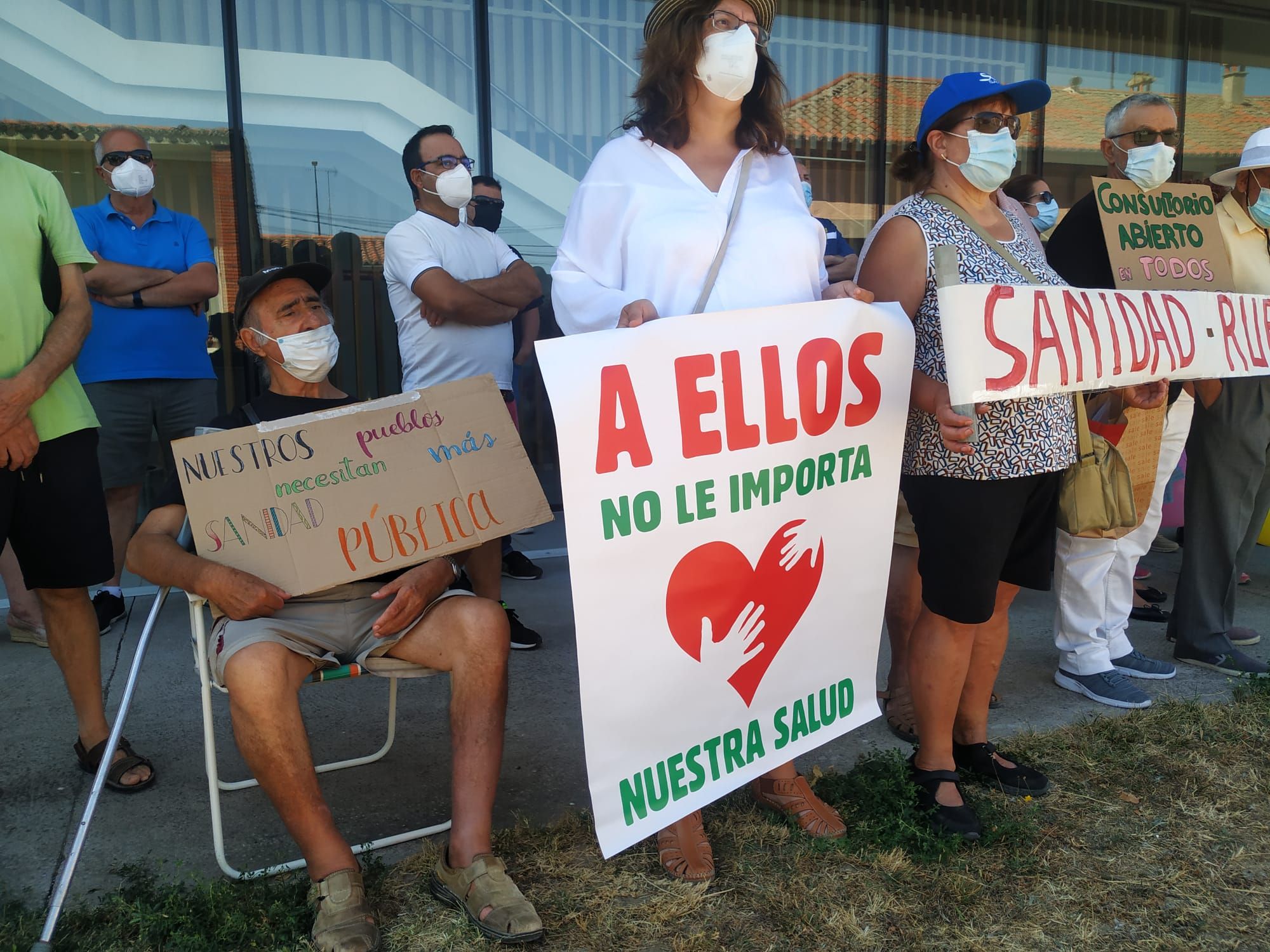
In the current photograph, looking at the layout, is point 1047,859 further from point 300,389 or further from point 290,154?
point 290,154

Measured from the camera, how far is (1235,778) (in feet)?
10.2

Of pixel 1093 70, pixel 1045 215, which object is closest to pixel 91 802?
pixel 1045 215

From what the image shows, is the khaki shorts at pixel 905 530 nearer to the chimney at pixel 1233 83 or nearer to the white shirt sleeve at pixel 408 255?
the white shirt sleeve at pixel 408 255

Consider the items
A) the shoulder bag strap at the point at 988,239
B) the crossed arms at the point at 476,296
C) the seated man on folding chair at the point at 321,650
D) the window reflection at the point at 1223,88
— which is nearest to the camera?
the seated man on folding chair at the point at 321,650

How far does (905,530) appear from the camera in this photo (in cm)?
350

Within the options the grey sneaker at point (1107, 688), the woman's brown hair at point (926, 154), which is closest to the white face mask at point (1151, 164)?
the woman's brown hair at point (926, 154)

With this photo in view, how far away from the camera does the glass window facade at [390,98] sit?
5715 millimetres

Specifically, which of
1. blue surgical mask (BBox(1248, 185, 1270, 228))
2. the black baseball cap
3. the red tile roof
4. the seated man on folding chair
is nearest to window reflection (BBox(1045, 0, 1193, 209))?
the red tile roof

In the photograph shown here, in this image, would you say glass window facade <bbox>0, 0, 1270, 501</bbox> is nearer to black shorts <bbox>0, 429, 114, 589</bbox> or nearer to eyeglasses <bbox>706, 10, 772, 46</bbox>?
black shorts <bbox>0, 429, 114, 589</bbox>

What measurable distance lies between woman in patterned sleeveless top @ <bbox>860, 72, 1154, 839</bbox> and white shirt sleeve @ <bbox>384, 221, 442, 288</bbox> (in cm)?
202

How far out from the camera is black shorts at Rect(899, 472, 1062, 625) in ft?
8.63

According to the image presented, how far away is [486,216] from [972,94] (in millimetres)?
3372

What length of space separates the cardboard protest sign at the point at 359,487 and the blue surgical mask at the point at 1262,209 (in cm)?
298

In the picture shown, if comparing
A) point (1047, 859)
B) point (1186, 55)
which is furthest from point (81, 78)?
point (1186, 55)
